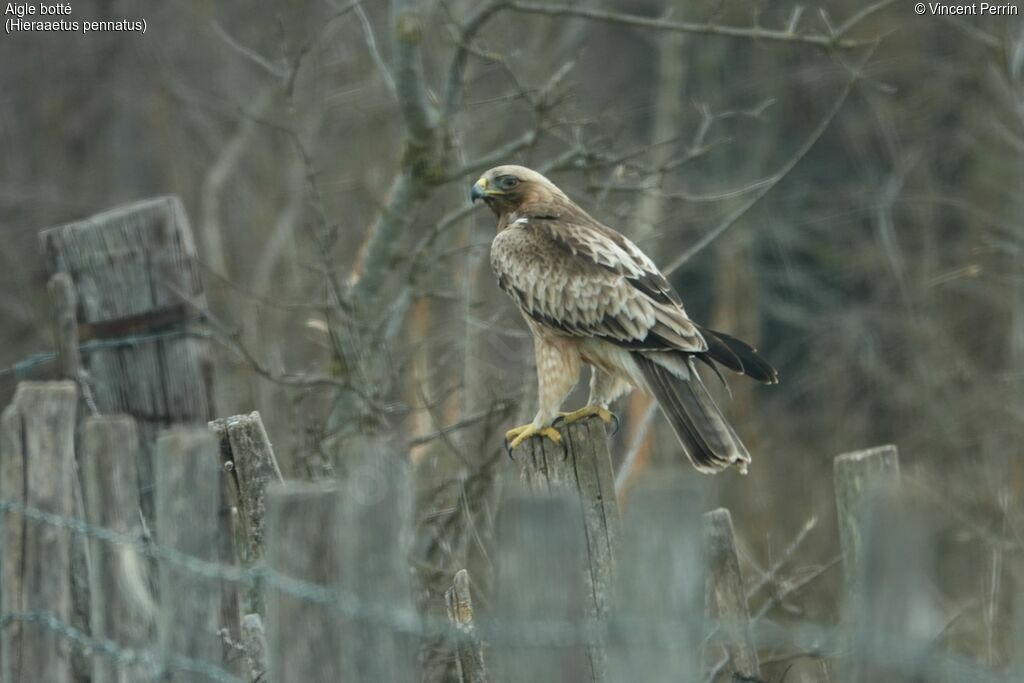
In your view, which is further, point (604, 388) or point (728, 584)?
point (604, 388)

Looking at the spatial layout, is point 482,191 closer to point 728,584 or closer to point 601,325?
point 601,325

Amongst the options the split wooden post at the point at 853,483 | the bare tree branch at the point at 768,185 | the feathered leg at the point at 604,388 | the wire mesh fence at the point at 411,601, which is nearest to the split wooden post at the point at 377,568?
the wire mesh fence at the point at 411,601

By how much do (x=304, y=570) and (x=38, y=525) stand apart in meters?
1.00

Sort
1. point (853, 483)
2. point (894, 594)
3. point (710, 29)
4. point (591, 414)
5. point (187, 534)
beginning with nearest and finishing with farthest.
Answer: point (894, 594) < point (187, 534) < point (853, 483) < point (591, 414) < point (710, 29)

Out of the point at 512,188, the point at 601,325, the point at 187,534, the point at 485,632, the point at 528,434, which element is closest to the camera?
the point at 485,632

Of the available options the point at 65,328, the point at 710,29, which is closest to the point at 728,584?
the point at 65,328

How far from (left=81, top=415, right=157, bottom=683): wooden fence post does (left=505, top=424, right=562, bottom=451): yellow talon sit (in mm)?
1702

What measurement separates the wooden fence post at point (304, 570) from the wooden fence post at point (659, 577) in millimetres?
506

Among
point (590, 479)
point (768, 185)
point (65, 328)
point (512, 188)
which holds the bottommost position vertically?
point (590, 479)

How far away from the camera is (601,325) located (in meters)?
5.27

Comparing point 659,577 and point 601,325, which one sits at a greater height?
point 601,325

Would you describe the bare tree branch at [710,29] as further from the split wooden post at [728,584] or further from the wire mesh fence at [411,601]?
the wire mesh fence at [411,601]

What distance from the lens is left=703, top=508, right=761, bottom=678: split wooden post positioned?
3504 mm

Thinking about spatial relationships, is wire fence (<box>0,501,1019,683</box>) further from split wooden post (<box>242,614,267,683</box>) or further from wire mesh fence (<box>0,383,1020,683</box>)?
split wooden post (<box>242,614,267,683</box>)
